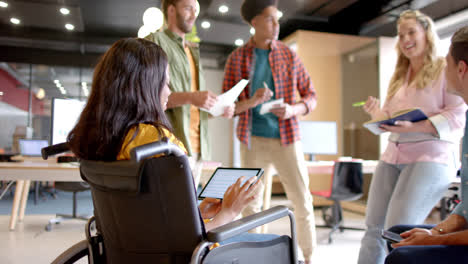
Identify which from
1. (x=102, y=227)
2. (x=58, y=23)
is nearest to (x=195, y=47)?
(x=102, y=227)

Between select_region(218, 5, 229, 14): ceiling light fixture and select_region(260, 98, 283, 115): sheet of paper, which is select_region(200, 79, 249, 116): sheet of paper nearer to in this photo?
select_region(260, 98, 283, 115): sheet of paper

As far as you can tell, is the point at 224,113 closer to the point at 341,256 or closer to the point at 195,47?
the point at 195,47

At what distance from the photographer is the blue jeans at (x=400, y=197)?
66.4 inches

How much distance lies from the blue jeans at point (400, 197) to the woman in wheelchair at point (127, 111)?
1.00 m

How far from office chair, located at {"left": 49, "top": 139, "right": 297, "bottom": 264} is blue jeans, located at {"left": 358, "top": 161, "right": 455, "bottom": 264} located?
0.96 metres

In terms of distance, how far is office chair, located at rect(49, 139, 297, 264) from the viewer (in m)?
0.86

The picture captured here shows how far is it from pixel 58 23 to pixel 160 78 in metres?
7.37

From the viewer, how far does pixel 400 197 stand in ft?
5.65

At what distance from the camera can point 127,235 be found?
0.96 metres

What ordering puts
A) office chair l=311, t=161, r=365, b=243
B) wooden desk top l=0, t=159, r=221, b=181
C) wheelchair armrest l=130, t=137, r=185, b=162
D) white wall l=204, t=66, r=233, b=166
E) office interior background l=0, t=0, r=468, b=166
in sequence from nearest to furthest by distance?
1. wheelchair armrest l=130, t=137, r=185, b=162
2. wooden desk top l=0, t=159, r=221, b=181
3. office chair l=311, t=161, r=365, b=243
4. office interior background l=0, t=0, r=468, b=166
5. white wall l=204, t=66, r=233, b=166

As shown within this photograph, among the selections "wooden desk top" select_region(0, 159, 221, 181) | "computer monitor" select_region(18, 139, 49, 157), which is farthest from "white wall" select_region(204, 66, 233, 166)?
"wooden desk top" select_region(0, 159, 221, 181)

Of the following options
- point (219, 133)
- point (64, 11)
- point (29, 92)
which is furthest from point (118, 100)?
point (29, 92)

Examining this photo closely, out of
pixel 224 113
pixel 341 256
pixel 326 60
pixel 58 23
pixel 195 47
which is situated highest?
pixel 58 23

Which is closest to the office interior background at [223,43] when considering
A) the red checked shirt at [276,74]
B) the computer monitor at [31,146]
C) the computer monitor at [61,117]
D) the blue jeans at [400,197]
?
the computer monitor at [31,146]
